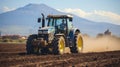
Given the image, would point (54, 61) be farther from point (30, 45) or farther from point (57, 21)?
point (57, 21)

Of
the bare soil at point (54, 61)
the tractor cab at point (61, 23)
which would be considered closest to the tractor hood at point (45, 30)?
the tractor cab at point (61, 23)

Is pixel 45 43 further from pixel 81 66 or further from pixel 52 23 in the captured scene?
pixel 81 66

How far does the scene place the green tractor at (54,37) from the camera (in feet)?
66.9

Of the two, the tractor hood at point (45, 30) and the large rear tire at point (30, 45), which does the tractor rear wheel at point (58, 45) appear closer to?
the tractor hood at point (45, 30)

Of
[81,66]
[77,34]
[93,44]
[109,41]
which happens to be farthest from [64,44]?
[109,41]

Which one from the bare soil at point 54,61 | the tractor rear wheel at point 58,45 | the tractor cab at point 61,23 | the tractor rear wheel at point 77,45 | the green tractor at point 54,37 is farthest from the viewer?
the tractor rear wheel at point 77,45

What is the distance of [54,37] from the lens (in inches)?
827

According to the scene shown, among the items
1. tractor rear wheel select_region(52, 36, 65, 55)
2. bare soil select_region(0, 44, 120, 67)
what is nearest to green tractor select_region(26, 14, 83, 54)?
tractor rear wheel select_region(52, 36, 65, 55)

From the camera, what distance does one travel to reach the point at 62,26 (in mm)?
22078

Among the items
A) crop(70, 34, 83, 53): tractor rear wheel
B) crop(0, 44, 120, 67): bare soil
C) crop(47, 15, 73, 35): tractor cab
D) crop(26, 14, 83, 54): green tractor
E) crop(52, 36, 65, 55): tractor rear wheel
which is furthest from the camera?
crop(70, 34, 83, 53): tractor rear wheel

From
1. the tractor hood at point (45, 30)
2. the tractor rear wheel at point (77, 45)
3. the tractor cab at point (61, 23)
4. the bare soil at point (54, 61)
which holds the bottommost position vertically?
the bare soil at point (54, 61)

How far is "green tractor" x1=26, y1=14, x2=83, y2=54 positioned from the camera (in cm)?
2040

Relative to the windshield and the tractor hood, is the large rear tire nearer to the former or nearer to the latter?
the tractor hood

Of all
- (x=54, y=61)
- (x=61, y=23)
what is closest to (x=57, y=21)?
(x=61, y=23)
